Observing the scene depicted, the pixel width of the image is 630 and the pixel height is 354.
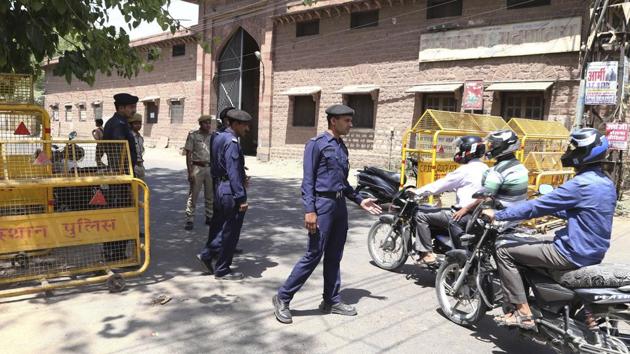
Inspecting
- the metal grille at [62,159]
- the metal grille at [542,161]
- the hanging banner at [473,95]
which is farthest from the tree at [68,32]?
the hanging banner at [473,95]

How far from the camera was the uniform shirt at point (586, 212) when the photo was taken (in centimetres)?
316

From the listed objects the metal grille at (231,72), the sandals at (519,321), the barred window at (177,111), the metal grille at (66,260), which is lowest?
the metal grille at (66,260)

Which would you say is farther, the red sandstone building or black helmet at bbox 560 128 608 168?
the red sandstone building

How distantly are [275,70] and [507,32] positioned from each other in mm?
9775

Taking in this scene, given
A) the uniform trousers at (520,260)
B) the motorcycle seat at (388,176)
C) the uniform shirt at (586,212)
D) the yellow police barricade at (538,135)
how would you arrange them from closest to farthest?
the uniform shirt at (586,212) → the uniform trousers at (520,260) → the yellow police barricade at (538,135) → the motorcycle seat at (388,176)

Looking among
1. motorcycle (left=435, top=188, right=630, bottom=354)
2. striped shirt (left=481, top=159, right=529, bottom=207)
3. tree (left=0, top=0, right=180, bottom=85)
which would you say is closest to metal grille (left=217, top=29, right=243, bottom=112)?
tree (left=0, top=0, right=180, bottom=85)

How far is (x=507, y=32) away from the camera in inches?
530

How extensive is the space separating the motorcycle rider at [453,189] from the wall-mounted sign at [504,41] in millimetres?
8889

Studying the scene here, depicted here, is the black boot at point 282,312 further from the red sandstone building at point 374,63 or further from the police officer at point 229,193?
the red sandstone building at point 374,63

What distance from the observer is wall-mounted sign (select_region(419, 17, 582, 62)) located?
12359 mm

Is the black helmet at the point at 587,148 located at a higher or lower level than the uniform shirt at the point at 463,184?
higher

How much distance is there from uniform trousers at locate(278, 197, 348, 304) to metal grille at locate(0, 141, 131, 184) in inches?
86.7

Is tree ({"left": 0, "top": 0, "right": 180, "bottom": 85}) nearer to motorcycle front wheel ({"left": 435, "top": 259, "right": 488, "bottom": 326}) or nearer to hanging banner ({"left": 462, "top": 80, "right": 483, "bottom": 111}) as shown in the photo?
motorcycle front wheel ({"left": 435, "top": 259, "right": 488, "bottom": 326})

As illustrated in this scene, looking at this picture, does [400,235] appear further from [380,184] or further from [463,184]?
[380,184]
